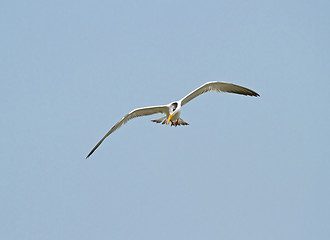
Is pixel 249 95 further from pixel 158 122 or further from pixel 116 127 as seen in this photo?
pixel 116 127

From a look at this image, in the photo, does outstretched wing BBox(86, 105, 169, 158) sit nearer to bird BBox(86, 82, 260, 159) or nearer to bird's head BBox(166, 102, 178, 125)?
bird BBox(86, 82, 260, 159)

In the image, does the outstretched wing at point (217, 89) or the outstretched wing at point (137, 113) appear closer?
the outstretched wing at point (137, 113)

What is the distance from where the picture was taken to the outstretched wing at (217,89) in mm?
17141

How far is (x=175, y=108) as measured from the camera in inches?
650

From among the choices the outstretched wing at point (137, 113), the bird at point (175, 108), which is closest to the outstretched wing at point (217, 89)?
the bird at point (175, 108)

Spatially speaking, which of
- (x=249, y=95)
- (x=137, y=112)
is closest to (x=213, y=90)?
(x=249, y=95)

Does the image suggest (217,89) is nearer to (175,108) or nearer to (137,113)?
(175,108)

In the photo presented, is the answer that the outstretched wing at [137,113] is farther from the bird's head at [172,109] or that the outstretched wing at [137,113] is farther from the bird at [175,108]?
the bird's head at [172,109]

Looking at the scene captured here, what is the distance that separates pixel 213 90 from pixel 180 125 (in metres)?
1.68

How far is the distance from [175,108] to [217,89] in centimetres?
197

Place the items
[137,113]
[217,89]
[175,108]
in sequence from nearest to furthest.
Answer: [175,108] < [137,113] < [217,89]

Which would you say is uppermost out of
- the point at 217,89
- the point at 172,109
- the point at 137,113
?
the point at 217,89

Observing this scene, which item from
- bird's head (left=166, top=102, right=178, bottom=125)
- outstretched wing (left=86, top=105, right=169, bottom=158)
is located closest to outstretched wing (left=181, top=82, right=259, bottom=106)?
bird's head (left=166, top=102, right=178, bottom=125)

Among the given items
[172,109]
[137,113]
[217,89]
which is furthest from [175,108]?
[217,89]
